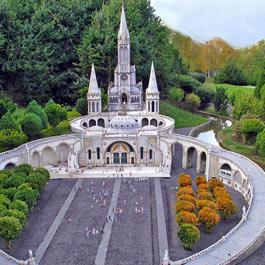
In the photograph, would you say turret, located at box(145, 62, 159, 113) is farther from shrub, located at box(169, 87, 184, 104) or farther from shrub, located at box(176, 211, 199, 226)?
shrub, located at box(176, 211, 199, 226)

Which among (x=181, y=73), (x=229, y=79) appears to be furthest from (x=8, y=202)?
(x=229, y=79)

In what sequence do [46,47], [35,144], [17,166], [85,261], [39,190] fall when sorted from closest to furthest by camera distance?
[85,261]
[39,190]
[17,166]
[35,144]
[46,47]

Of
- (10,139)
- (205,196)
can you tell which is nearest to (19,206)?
(205,196)

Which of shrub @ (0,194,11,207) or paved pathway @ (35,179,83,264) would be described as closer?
paved pathway @ (35,179,83,264)

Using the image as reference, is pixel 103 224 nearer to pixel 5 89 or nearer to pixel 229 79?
pixel 5 89

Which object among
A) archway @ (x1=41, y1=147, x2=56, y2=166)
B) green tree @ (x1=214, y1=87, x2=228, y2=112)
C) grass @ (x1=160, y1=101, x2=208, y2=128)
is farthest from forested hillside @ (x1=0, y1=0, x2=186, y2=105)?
archway @ (x1=41, y1=147, x2=56, y2=166)

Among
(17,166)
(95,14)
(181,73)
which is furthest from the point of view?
(181,73)

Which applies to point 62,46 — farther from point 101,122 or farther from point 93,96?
point 101,122
